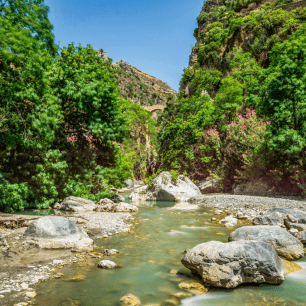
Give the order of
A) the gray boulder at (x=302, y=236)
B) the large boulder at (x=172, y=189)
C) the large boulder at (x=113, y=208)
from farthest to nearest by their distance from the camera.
→ 1. the large boulder at (x=172, y=189)
2. the large boulder at (x=113, y=208)
3. the gray boulder at (x=302, y=236)

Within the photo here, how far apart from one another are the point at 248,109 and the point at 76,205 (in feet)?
56.9

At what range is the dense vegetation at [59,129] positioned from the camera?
339 inches

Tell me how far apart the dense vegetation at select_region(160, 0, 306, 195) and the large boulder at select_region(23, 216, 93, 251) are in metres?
12.1

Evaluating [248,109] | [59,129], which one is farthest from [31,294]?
[248,109]

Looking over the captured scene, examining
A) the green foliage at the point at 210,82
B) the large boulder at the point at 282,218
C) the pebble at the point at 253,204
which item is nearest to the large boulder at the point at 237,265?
the large boulder at the point at 282,218

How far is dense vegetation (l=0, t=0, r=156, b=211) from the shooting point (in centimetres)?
860

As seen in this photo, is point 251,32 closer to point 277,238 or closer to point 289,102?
point 289,102

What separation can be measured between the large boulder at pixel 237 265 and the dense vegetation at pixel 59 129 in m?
6.39

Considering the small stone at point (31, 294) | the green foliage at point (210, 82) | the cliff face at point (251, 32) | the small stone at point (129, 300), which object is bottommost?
the small stone at point (129, 300)

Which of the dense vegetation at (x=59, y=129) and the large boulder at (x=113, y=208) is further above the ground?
the dense vegetation at (x=59, y=129)

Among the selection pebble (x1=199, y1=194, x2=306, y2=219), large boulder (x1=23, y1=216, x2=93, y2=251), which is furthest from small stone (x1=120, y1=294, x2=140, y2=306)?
pebble (x1=199, y1=194, x2=306, y2=219)

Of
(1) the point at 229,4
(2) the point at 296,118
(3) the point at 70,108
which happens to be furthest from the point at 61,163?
(1) the point at 229,4

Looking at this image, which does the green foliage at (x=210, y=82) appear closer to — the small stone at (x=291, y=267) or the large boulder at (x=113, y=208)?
the large boulder at (x=113, y=208)

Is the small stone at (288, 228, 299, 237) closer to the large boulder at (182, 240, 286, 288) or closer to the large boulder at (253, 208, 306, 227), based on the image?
the large boulder at (253, 208, 306, 227)
